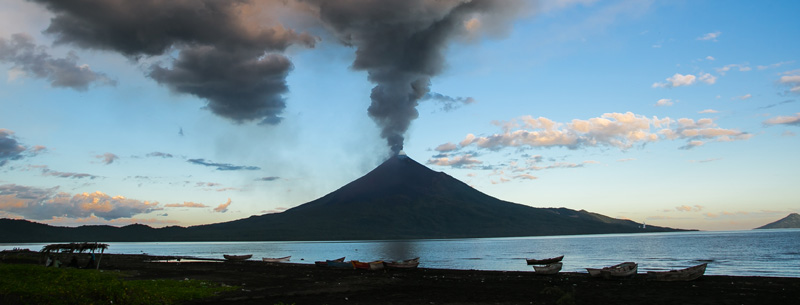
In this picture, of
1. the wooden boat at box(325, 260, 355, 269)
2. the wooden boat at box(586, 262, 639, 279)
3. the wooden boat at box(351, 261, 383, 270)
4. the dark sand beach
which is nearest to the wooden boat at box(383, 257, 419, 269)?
the wooden boat at box(351, 261, 383, 270)

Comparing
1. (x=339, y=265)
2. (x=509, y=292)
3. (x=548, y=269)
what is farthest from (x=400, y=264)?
(x=509, y=292)

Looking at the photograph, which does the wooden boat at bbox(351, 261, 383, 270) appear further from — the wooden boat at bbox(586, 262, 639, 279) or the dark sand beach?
the wooden boat at bbox(586, 262, 639, 279)

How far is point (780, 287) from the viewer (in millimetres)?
32094

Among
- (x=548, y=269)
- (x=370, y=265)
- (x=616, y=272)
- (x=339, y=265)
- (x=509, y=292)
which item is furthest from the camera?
(x=339, y=265)

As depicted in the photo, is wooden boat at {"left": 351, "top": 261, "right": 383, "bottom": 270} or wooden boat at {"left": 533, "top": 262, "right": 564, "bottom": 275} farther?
wooden boat at {"left": 351, "top": 261, "right": 383, "bottom": 270}

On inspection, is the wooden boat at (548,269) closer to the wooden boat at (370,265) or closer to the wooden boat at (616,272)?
the wooden boat at (616,272)

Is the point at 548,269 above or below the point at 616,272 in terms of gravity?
below

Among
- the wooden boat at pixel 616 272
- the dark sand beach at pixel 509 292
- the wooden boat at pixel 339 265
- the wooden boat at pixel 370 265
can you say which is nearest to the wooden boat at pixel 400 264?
the wooden boat at pixel 370 265

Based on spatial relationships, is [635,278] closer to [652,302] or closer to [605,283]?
[605,283]

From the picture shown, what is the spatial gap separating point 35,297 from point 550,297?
24192 mm

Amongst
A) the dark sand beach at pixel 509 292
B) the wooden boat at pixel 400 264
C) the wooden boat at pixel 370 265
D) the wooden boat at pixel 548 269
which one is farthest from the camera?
the wooden boat at pixel 400 264

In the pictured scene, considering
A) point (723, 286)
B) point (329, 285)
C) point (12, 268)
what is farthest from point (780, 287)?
point (12, 268)

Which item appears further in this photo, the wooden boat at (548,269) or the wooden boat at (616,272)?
the wooden boat at (548,269)

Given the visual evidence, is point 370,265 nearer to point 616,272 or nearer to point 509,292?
point 509,292
